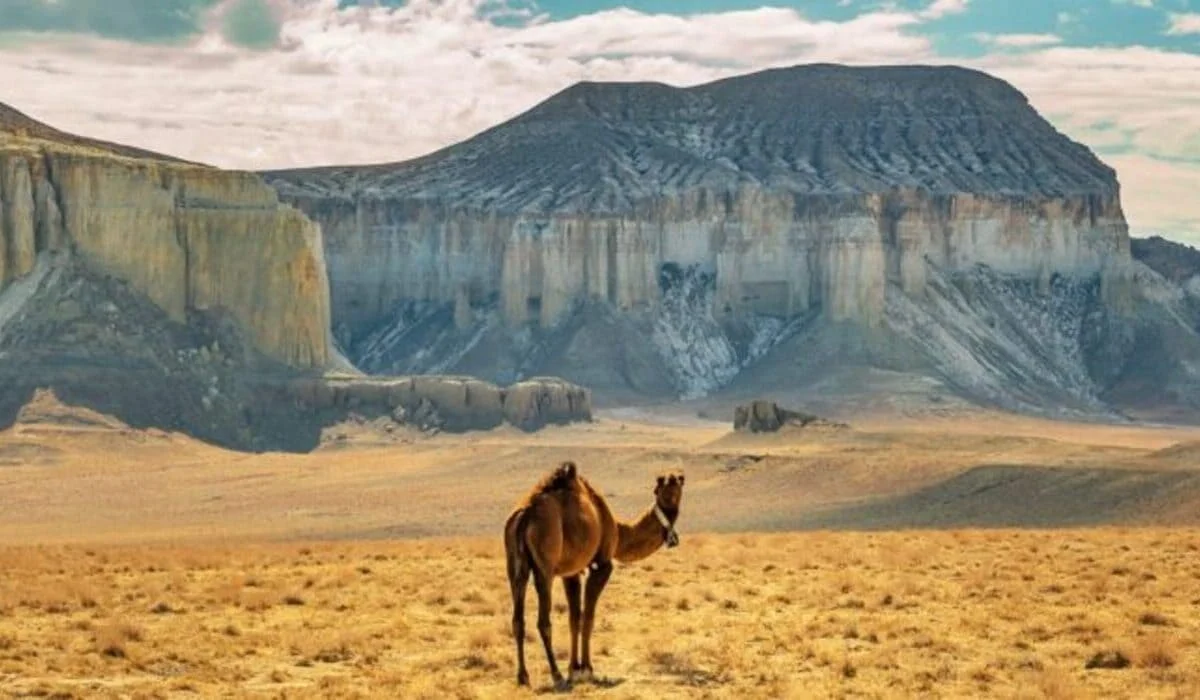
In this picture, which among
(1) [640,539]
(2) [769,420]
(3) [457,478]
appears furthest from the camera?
(2) [769,420]

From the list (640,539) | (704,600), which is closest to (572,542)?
(640,539)

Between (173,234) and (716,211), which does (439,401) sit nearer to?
(173,234)

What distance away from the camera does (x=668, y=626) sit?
2145 centimetres

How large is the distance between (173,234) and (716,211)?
2048 inches

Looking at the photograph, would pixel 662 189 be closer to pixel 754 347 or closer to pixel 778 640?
pixel 754 347

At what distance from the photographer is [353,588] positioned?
83.7 ft

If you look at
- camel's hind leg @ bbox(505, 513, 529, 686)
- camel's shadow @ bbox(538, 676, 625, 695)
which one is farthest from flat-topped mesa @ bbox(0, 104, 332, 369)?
camel's hind leg @ bbox(505, 513, 529, 686)

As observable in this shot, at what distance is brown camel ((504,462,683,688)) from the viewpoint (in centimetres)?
1708

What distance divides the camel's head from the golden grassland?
1.20 meters

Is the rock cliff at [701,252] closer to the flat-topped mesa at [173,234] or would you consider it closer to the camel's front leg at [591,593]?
the flat-topped mesa at [173,234]

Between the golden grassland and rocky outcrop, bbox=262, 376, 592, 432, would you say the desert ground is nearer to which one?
the golden grassland

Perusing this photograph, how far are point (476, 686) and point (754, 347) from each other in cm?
10880

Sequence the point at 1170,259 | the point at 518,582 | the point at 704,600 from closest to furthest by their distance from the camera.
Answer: the point at 518,582, the point at 704,600, the point at 1170,259

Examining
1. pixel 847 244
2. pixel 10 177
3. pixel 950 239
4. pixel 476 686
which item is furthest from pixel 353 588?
pixel 950 239
